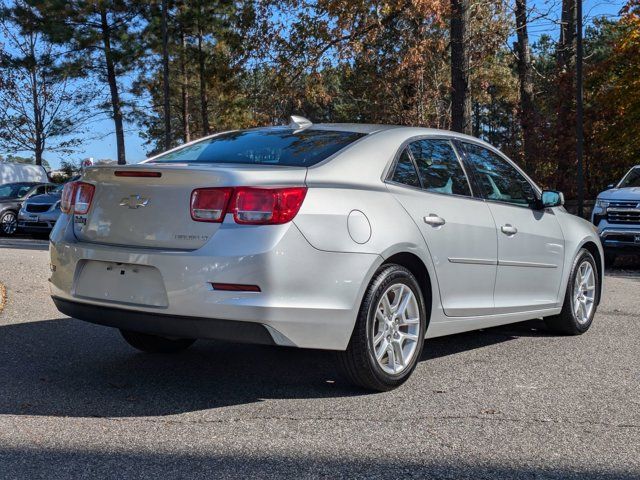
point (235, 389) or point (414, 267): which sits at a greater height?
point (414, 267)

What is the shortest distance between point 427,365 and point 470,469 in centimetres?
215

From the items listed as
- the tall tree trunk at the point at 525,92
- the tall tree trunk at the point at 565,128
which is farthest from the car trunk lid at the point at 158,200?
the tall tree trunk at the point at 565,128

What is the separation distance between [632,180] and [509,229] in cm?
1057

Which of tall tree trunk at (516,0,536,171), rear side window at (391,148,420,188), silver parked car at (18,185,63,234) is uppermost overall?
tall tree trunk at (516,0,536,171)

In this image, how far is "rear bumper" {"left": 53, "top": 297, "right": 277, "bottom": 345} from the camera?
13.5 ft

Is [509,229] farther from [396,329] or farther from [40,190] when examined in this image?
[40,190]

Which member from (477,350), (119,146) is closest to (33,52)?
(119,146)

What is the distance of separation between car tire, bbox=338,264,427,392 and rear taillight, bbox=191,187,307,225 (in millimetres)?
721

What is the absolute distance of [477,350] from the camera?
6.16 m

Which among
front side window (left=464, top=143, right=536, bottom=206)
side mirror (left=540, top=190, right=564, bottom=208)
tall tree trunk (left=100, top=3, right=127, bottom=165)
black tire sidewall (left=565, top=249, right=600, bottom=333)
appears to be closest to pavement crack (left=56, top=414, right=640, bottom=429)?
front side window (left=464, top=143, right=536, bottom=206)

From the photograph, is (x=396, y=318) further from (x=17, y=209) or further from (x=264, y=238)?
(x=17, y=209)

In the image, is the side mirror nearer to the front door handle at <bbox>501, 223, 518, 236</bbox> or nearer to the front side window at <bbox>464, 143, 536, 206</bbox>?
the front side window at <bbox>464, 143, 536, 206</bbox>

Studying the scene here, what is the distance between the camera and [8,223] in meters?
23.2

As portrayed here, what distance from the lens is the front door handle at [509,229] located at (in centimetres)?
579
